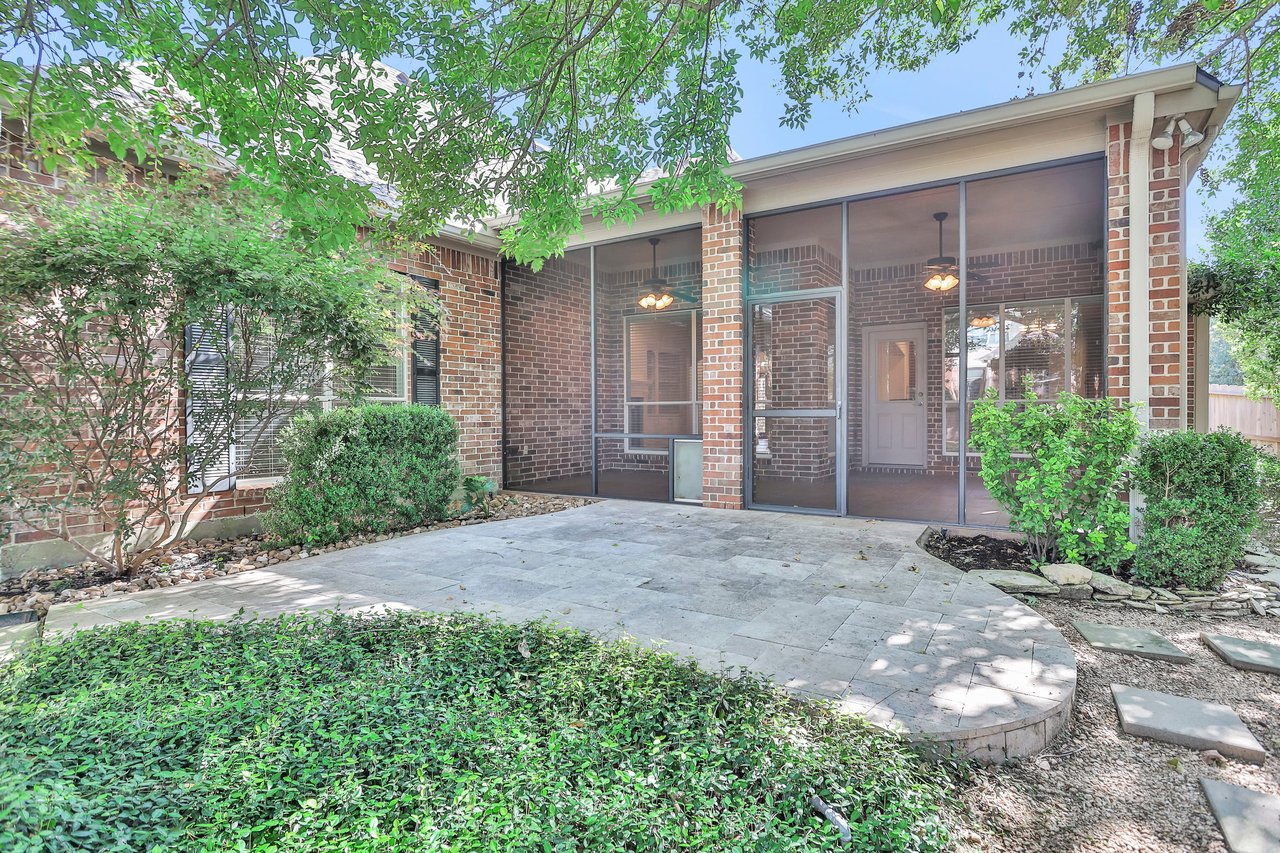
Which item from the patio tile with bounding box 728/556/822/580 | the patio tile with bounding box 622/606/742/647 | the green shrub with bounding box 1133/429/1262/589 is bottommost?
the patio tile with bounding box 622/606/742/647

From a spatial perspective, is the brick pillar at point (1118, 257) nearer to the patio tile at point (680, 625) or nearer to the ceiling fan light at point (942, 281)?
the ceiling fan light at point (942, 281)

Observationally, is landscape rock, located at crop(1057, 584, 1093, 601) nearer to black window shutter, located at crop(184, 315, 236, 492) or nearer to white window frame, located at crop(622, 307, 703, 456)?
white window frame, located at crop(622, 307, 703, 456)

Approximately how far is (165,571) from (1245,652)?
18.3ft

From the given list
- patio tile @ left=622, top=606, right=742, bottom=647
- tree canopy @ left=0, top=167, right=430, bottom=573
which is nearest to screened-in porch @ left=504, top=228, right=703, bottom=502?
tree canopy @ left=0, top=167, right=430, bottom=573

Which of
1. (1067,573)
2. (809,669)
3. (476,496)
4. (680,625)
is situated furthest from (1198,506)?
(476,496)

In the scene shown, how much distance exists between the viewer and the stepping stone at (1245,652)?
7.74 ft

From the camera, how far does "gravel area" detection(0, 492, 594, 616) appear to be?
319 cm

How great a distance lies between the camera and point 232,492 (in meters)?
4.59

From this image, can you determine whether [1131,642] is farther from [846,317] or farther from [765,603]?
[846,317]

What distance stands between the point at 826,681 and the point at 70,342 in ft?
13.5

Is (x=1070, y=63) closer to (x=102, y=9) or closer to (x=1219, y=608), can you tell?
(x=1219, y=608)

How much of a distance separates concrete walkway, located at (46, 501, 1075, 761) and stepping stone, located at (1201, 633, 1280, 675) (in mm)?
670

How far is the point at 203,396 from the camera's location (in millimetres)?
3658

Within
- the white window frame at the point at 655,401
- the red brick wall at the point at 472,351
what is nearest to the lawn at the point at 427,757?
the red brick wall at the point at 472,351
